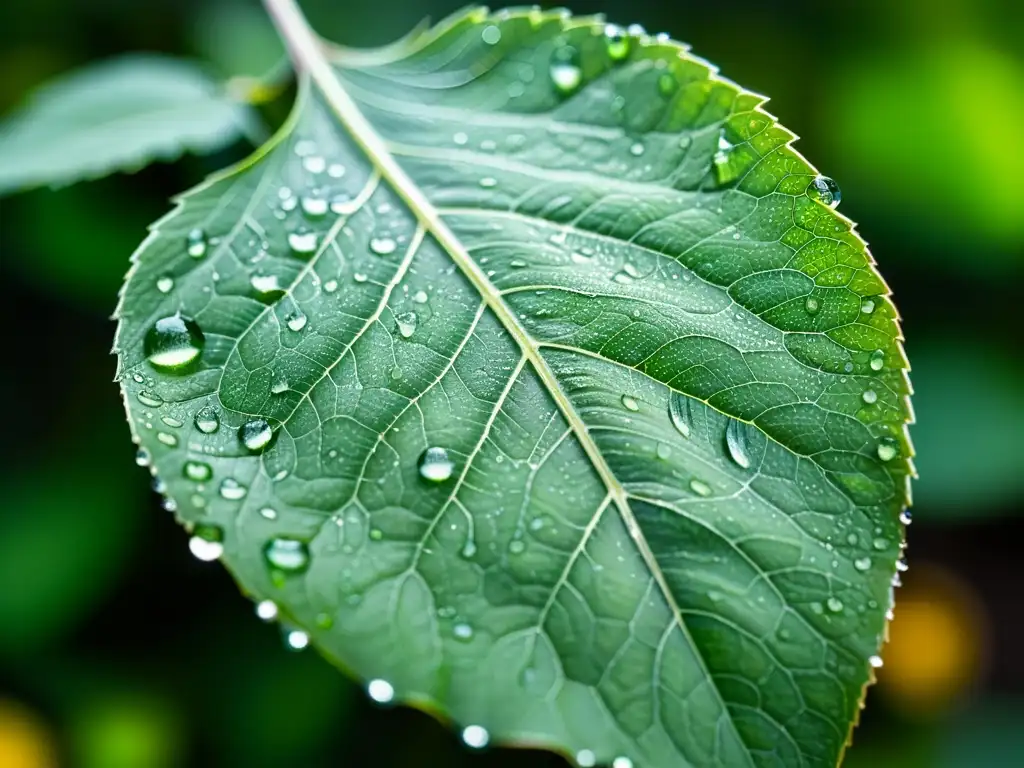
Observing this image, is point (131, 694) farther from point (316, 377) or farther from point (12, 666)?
point (316, 377)

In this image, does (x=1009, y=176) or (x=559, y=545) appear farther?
(x=1009, y=176)

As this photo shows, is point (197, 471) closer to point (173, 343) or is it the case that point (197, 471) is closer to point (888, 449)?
point (173, 343)

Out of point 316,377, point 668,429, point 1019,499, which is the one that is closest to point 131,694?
point 316,377

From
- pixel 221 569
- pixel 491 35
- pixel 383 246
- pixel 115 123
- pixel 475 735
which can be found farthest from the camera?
pixel 221 569

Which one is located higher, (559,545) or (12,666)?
(559,545)

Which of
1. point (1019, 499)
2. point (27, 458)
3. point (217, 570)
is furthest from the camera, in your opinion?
point (1019, 499)

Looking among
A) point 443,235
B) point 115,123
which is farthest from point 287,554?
point 115,123
